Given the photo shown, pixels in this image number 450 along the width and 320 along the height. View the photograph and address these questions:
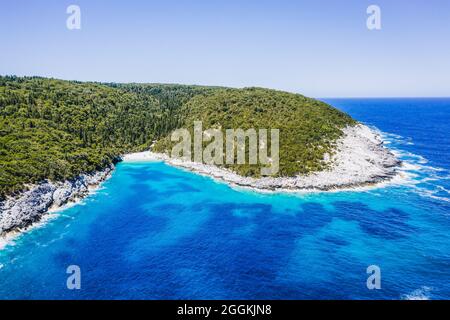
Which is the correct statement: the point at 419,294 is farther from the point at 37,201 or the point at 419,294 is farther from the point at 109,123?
the point at 109,123

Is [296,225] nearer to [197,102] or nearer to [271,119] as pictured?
[271,119]

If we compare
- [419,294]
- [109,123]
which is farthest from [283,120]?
[419,294]

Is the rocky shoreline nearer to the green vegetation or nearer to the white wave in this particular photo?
the green vegetation

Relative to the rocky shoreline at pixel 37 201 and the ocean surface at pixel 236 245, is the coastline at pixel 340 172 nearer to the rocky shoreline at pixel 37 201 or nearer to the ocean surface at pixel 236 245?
the ocean surface at pixel 236 245

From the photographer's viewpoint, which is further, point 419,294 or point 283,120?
point 283,120
